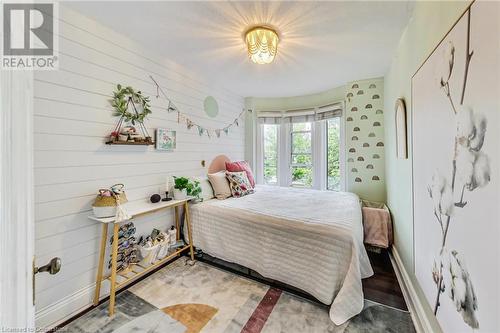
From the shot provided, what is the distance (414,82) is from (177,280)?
2.73 m

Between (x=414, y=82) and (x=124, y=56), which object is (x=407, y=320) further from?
(x=124, y=56)

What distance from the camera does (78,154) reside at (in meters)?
1.68

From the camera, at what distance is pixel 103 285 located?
72.9 inches

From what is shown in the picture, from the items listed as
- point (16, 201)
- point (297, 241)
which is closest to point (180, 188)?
point (297, 241)

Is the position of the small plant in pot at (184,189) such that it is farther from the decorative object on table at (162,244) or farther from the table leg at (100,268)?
the table leg at (100,268)

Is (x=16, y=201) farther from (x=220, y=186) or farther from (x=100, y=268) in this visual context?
(x=220, y=186)

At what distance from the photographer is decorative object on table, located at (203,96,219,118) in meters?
3.14

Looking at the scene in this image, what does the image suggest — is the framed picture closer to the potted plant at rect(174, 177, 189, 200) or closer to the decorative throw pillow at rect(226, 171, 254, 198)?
the potted plant at rect(174, 177, 189, 200)

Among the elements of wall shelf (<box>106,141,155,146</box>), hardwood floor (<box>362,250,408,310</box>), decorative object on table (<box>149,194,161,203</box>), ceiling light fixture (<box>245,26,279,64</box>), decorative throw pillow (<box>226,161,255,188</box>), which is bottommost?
hardwood floor (<box>362,250,408,310</box>)

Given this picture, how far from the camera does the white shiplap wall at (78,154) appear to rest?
59.3 inches

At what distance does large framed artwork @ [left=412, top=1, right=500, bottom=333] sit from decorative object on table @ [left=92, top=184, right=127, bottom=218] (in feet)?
7.23

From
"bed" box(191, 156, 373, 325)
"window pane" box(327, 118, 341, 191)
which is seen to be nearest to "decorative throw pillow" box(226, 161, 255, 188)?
"bed" box(191, 156, 373, 325)

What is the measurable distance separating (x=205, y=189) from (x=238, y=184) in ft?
1.59

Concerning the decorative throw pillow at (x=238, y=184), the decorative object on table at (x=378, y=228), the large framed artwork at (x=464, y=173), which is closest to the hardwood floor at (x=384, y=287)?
the decorative object on table at (x=378, y=228)
